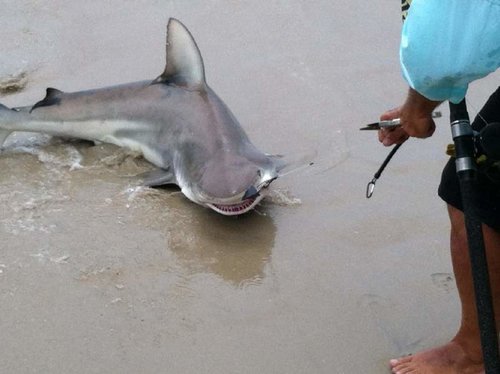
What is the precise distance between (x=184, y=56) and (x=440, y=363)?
86.3 inches

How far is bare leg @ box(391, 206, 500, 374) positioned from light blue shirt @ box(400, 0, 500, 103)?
2.21 feet

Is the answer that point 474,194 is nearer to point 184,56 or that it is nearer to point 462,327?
point 462,327

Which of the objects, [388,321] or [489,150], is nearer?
[489,150]

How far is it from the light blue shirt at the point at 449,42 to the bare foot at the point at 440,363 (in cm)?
106

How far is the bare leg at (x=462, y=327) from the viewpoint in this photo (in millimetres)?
2357

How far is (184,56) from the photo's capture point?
4.08 m

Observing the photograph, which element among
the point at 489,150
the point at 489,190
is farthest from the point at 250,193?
the point at 489,150

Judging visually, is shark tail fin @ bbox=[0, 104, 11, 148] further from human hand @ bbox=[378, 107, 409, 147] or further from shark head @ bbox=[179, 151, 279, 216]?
human hand @ bbox=[378, 107, 409, 147]

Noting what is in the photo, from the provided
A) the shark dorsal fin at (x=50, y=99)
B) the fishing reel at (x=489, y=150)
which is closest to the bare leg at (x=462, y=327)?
the fishing reel at (x=489, y=150)

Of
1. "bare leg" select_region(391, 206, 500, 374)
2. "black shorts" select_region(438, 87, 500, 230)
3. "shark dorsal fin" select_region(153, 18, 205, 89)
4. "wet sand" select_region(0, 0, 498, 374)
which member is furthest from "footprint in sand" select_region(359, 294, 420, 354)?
"shark dorsal fin" select_region(153, 18, 205, 89)

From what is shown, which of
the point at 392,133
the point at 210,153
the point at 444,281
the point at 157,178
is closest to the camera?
the point at 392,133

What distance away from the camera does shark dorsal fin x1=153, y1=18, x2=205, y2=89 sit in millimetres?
4062

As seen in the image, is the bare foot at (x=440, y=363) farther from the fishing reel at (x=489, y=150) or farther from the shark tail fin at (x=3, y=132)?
the shark tail fin at (x=3, y=132)

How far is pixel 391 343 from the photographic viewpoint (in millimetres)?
2748
